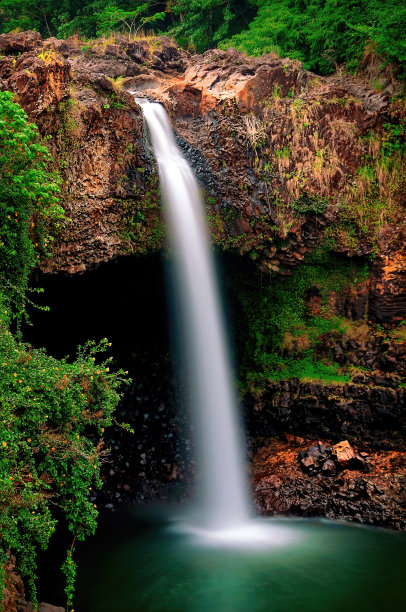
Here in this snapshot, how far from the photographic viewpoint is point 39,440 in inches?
223

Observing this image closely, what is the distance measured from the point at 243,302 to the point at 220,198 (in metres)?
2.74

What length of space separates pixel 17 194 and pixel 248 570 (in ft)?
22.4

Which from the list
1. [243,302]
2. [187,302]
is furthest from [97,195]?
[243,302]

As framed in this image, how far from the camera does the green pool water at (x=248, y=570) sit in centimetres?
650

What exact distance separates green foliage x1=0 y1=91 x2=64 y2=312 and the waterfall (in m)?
3.66

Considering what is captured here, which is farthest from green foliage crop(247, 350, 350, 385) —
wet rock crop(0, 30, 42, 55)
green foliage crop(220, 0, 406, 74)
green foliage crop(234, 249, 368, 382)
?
wet rock crop(0, 30, 42, 55)

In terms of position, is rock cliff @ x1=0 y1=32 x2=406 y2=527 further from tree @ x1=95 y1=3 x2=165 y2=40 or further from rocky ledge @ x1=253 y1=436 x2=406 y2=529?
tree @ x1=95 y1=3 x2=165 y2=40

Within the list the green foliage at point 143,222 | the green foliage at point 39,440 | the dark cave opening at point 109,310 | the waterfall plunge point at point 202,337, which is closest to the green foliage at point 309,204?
the waterfall plunge point at point 202,337

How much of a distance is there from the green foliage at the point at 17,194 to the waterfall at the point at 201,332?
3.66 metres

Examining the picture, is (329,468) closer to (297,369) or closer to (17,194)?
(297,369)

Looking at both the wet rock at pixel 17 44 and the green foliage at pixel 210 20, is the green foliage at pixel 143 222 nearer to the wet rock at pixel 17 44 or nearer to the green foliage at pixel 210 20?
the wet rock at pixel 17 44

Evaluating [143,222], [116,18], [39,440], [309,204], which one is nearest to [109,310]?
[143,222]

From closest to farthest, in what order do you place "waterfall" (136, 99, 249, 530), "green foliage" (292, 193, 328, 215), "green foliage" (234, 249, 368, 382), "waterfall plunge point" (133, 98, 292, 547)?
"waterfall plunge point" (133, 98, 292, 547), "waterfall" (136, 99, 249, 530), "green foliage" (292, 193, 328, 215), "green foliage" (234, 249, 368, 382)

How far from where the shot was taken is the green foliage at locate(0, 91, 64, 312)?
6.90 meters
